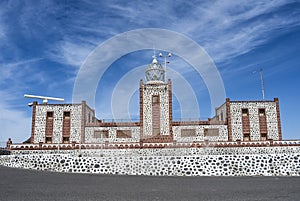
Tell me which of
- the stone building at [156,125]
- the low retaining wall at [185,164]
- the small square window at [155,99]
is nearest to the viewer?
the low retaining wall at [185,164]

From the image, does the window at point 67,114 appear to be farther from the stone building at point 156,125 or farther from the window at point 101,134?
the window at point 101,134

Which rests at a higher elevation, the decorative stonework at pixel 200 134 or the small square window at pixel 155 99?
the small square window at pixel 155 99

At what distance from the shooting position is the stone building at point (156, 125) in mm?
23922

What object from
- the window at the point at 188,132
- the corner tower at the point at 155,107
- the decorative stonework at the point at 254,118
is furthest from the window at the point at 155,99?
the decorative stonework at the point at 254,118

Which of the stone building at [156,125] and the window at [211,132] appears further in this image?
the window at [211,132]

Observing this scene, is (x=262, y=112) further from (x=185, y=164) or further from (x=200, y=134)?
(x=185, y=164)

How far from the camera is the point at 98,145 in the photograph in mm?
20016

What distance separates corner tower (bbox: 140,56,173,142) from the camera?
23.6m

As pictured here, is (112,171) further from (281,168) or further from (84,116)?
(84,116)

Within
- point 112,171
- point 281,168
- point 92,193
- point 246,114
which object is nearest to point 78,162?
point 112,171

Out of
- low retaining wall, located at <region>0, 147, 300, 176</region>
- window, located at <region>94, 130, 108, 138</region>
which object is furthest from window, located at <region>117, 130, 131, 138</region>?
low retaining wall, located at <region>0, 147, 300, 176</region>

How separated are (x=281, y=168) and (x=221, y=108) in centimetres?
1587

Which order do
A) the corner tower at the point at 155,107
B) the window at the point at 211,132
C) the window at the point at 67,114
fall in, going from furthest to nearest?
the window at the point at 67,114 → the window at the point at 211,132 → the corner tower at the point at 155,107

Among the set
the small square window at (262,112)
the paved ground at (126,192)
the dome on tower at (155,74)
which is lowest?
the paved ground at (126,192)
